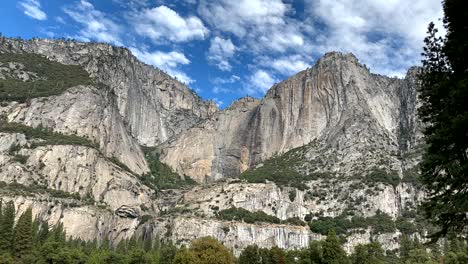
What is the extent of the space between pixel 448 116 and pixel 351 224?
489 feet

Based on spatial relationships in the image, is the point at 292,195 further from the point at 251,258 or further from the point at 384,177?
the point at 251,258

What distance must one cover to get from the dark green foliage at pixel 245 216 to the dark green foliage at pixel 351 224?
46.7 ft

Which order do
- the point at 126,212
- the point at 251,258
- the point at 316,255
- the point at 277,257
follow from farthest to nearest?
the point at 126,212, the point at 251,258, the point at 277,257, the point at 316,255

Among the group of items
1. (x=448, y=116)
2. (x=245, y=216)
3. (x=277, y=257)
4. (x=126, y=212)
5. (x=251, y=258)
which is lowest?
(x=251, y=258)

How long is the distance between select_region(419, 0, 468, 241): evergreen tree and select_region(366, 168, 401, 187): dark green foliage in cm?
15928

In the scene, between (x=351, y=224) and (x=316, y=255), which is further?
(x=351, y=224)

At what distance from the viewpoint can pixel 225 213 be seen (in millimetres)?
166000

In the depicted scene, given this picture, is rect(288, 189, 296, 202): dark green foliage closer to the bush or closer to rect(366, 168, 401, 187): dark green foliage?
the bush

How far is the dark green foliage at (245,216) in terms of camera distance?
163375mm

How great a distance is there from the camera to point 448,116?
20391 mm

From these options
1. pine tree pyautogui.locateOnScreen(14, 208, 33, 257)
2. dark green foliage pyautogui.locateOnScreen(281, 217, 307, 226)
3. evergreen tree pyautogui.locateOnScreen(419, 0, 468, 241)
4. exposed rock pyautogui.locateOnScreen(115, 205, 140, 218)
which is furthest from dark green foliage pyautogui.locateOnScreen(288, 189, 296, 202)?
evergreen tree pyautogui.locateOnScreen(419, 0, 468, 241)

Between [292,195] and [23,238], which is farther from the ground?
[292,195]

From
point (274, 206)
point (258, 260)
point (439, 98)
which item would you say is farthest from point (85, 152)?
point (439, 98)

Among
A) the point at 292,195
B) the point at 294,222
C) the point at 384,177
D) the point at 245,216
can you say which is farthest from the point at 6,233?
the point at 384,177
